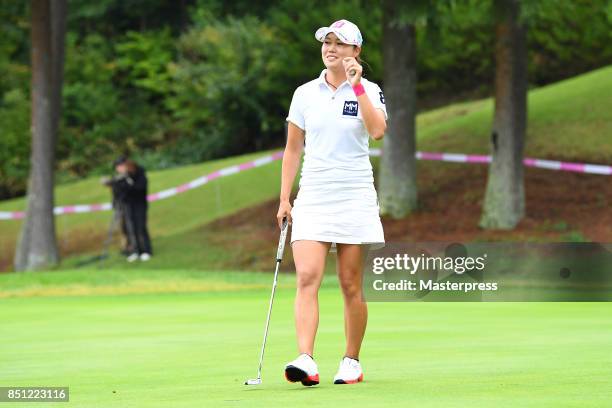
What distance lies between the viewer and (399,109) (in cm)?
2972

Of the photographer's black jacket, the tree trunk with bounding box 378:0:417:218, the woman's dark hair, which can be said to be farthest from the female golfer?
the photographer's black jacket

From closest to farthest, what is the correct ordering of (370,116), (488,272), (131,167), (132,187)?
(370,116) → (488,272) → (131,167) → (132,187)

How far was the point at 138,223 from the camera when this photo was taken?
29609mm

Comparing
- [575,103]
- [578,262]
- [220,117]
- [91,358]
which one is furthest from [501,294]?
[220,117]

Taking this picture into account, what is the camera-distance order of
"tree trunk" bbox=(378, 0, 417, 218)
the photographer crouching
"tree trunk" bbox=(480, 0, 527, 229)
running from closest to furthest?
"tree trunk" bbox=(480, 0, 527, 229) → the photographer crouching → "tree trunk" bbox=(378, 0, 417, 218)

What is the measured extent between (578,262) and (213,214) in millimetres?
17130

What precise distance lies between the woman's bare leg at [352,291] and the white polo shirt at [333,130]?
44cm

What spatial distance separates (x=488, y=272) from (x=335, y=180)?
8727mm

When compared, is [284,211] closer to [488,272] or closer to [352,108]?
[352,108]

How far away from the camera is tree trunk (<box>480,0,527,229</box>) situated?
92.0 feet

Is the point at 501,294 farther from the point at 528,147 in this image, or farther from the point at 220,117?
the point at 220,117

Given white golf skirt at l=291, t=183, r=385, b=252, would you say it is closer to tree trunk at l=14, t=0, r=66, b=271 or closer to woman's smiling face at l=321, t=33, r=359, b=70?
woman's smiling face at l=321, t=33, r=359, b=70

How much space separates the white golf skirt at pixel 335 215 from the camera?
914 cm

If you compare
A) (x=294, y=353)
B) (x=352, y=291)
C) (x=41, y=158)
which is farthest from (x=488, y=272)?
(x=41, y=158)
